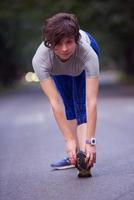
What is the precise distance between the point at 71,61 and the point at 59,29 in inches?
23.2

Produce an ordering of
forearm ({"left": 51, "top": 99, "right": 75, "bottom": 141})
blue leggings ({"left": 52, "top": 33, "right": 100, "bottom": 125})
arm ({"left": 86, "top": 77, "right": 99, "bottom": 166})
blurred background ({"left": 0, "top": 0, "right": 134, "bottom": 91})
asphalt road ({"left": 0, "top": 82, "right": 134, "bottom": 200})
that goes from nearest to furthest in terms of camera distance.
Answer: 1. asphalt road ({"left": 0, "top": 82, "right": 134, "bottom": 200})
2. arm ({"left": 86, "top": 77, "right": 99, "bottom": 166})
3. forearm ({"left": 51, "top": 99, "right": 75, "bottom": 141})
4. blue leggings ({"left": 52, "top": 33, "right": 100, "bottom": 125})
5. blurred background ({"left": 0, "top": 0, "right": 134, "bottom": 91})

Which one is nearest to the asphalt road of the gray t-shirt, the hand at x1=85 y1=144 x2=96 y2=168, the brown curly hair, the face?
the hand at x1=85 y1=144 x2=96 y2=168

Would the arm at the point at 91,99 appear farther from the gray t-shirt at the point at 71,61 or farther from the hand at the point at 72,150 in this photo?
the hand at the point at 72,150

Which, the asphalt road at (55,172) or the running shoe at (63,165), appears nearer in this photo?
the asphalt road at (55,172)

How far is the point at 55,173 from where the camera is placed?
23.1ft

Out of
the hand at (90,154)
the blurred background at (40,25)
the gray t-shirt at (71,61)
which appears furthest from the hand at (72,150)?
the blurred background at (40,25)

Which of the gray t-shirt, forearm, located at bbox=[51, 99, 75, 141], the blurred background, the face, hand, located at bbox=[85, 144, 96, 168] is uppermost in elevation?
the face

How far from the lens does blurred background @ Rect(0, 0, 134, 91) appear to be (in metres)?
29.6

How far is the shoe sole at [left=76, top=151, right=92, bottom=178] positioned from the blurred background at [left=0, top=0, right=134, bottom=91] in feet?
72.5

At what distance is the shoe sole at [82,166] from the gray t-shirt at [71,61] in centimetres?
70

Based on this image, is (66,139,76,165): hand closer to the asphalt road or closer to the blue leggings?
the asphalt road

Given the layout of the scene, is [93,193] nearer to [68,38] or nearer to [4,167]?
[68,38]

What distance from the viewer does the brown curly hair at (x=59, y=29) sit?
5.91m

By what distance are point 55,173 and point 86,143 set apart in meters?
0.78
